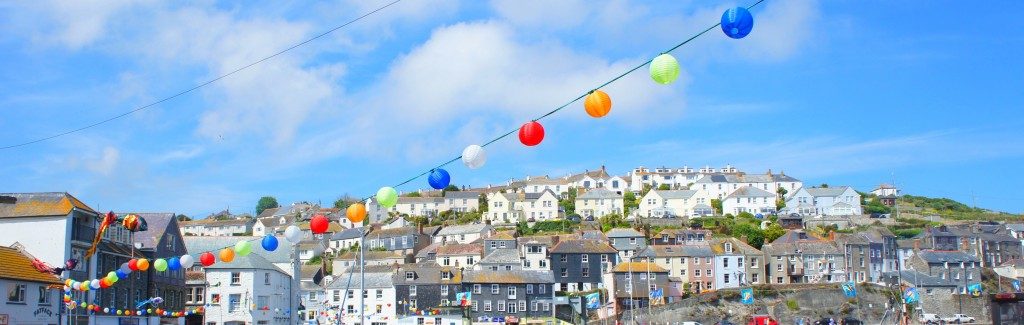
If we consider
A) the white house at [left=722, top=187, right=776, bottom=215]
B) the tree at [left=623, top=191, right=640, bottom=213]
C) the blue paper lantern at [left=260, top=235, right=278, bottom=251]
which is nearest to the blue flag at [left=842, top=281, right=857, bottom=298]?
the white house at [left=722, top=187, right=776, bottom=215]

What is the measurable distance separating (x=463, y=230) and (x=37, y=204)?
65.1 m

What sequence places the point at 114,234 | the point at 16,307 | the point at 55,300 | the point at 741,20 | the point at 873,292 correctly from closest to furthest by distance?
the point at 741,20, the point at 16,307, the point at 55,300, the point at 114,234, the point at 873,292

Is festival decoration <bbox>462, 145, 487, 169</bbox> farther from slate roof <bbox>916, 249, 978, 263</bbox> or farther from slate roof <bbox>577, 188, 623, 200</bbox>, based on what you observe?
slate roof <bbox>577, 188, 623, 200</bbox>

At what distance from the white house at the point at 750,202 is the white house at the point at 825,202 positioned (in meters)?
2.84

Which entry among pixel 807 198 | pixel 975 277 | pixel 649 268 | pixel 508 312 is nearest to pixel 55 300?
pixel 508 312

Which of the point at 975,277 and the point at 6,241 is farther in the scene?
the point at 975,277

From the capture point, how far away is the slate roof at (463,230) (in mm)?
99725

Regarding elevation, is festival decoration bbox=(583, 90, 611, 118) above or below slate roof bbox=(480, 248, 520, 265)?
above

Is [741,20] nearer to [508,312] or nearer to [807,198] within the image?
[508,312]

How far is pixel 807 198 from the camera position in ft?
386

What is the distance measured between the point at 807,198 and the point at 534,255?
52.3m

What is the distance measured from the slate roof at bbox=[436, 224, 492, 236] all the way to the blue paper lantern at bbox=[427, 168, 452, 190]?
8102 cm

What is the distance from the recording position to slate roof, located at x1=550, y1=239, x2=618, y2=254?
74.3 m

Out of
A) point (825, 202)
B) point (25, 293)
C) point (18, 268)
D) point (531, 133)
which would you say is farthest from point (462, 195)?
point (531, 133)
